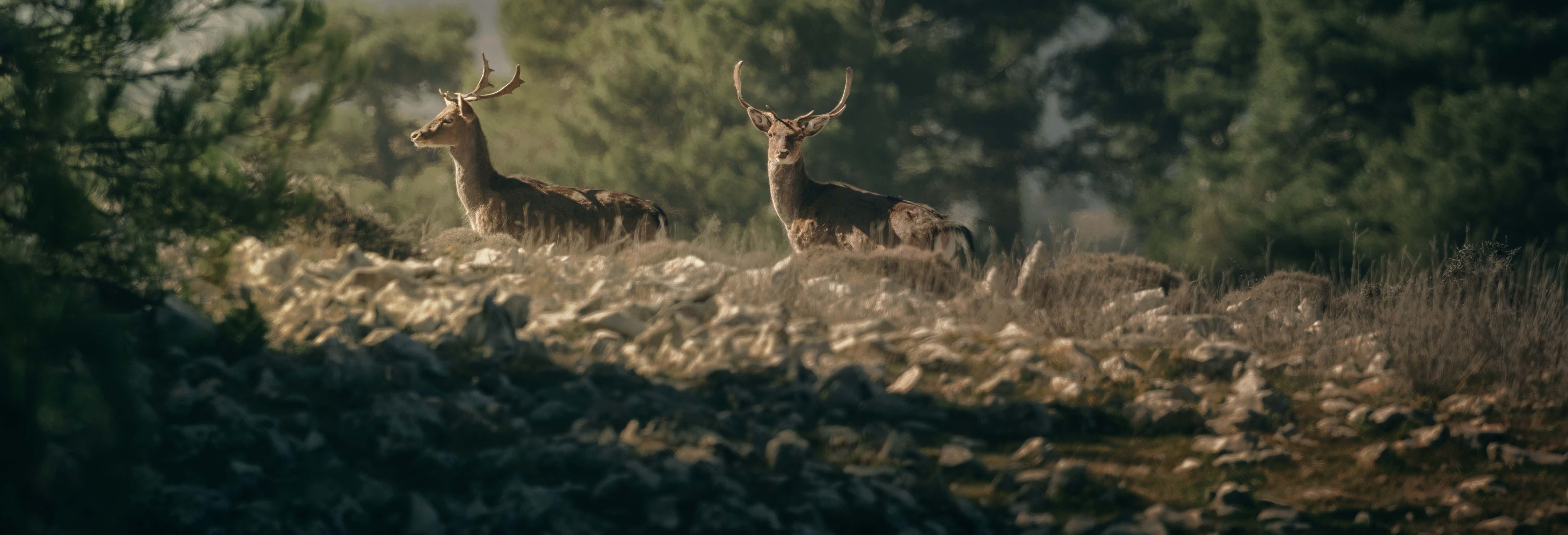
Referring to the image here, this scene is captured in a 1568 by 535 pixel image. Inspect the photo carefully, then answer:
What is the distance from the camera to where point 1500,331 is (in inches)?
244

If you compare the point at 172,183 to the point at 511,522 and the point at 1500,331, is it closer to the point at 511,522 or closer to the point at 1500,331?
the point at 511,522

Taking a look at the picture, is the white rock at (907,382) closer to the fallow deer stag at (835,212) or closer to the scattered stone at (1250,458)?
the scattered stone at (1250,458)

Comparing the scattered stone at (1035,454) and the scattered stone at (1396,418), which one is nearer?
the scattered stone at (1035,454)

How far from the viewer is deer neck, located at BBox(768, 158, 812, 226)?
10.6 metres

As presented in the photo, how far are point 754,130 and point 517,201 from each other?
12.4 m

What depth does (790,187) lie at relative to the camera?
10625 mm

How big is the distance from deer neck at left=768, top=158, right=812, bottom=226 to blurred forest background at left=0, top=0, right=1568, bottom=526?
7.87ft

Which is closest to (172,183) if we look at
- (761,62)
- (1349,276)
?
(761,62)

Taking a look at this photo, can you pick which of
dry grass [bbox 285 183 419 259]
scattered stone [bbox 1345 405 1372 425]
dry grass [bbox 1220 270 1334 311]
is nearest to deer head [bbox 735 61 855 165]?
dry grass [bbox 285 183 419 259]

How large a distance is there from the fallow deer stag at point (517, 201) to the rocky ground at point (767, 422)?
A: 3236 mm

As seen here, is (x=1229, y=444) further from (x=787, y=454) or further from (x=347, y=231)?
(x=347, y=231)

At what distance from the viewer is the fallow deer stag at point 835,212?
938 cm

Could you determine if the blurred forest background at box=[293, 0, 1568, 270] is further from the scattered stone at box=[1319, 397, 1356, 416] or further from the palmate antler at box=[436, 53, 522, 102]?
the scattered stone at box=[1319, 397, 1356, 416]

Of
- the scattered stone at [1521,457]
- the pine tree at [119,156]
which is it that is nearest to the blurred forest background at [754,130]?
the pine tree at [119,156]
